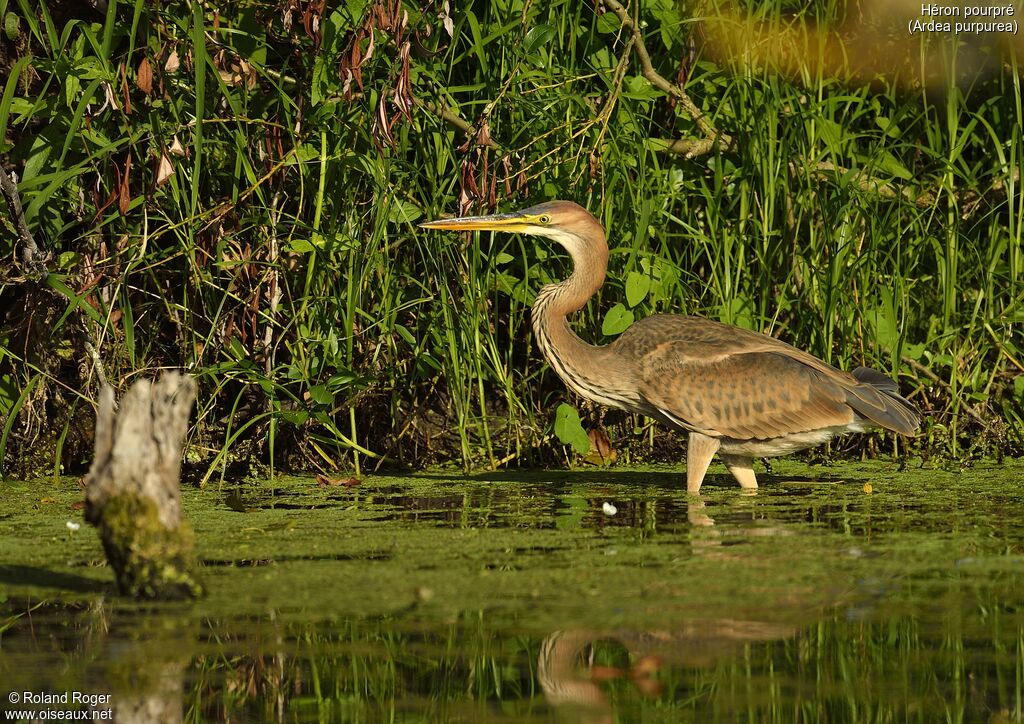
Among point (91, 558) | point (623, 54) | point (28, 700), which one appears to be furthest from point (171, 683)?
point (623, 54)

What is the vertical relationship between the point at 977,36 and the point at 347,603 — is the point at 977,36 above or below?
above

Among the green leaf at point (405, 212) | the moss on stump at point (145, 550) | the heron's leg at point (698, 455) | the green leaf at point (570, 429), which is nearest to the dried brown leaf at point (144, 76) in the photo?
the green leaf at point (405, 212)

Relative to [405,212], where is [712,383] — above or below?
below

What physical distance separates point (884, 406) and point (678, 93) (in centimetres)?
199

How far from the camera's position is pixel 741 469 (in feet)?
20.4

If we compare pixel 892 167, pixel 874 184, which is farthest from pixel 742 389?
pixel 892 167

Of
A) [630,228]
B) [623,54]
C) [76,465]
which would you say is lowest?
[76,465]

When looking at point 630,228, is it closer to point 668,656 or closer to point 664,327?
point 664,327

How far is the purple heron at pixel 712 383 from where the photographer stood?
6004 millimetres

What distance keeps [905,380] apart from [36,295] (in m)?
4.30

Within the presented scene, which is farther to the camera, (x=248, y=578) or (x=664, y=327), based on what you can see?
(x=664, y=327)

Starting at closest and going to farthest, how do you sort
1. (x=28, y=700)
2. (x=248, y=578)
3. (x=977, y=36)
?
(x=28, y=700)
(x=248, y=578)
(x=977, y=36)

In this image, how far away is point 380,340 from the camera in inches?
254

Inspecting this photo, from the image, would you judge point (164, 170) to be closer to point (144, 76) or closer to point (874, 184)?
point (144, 76)
